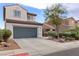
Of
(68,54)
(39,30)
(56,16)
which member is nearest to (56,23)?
(56,16)

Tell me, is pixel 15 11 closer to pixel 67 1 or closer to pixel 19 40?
pixel 19 40

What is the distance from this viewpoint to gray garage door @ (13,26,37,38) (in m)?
5.41

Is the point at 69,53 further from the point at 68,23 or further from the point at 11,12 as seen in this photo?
the point at 11,12

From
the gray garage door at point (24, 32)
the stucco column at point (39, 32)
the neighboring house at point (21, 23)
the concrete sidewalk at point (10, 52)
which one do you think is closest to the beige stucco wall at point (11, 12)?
the neighboring house at point (21, 23)

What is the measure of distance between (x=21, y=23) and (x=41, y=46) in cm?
87

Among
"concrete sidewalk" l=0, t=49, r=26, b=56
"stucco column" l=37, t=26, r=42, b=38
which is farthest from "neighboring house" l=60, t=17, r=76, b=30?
"concrete sidewalk" l=0, t=49, r=26, b=56

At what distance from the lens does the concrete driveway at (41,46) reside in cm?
535

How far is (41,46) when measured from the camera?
5.44m

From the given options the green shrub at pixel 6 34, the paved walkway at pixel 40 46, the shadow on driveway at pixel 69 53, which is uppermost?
the green shrub at pixel 6 34

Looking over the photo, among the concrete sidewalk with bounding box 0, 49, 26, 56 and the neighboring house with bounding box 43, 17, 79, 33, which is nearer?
the concrete sidewalk with bounding box 0, 49, 26, 56

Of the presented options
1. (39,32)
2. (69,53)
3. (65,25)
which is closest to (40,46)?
(39,32)

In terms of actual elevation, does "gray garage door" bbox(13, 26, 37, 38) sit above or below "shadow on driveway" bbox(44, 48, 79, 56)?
above

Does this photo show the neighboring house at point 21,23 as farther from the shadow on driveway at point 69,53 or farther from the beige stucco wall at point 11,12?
the shadow on driveway at point 69,53

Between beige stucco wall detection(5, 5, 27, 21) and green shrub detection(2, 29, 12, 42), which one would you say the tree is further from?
green shrub detection(2, 29, 12, 42)
